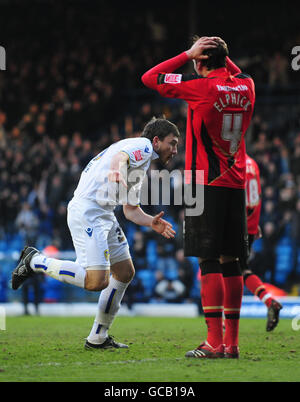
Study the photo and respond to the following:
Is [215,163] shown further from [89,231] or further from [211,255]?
[89,231]

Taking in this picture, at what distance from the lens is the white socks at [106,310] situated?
680 cm

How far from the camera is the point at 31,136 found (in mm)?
20531

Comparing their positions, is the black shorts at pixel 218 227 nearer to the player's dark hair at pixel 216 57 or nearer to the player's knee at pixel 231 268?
the player's knee at pixel 231 268

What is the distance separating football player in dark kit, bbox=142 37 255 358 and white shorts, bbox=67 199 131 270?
2.45ft

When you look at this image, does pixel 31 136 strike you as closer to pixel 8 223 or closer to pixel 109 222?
pixel 8 223

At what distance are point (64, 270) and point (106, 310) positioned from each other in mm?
680

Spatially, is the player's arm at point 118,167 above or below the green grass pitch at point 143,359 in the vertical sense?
above

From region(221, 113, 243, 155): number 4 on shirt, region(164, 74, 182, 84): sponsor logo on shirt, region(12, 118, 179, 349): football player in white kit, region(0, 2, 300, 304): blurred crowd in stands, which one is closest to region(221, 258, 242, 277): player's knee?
region(12, 118, 179, 349): football player in white kit

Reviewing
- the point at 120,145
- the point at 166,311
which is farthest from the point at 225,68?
the point at 166,311

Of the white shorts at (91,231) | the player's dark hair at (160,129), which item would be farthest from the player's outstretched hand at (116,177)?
the player's dark hair at (160,129)

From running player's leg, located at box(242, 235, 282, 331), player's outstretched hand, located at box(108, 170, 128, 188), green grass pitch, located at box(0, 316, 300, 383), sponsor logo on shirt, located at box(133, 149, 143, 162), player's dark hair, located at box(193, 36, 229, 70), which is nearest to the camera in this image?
green grass pitch, located at box(0, 316, 300, 383)

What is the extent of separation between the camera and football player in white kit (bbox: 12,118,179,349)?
622 centimetres

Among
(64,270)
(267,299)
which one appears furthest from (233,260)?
(267,299)

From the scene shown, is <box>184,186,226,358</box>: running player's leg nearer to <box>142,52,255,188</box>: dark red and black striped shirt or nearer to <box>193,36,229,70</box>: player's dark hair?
<box>142,52,255,188</box>: dark red and black striped shirt
